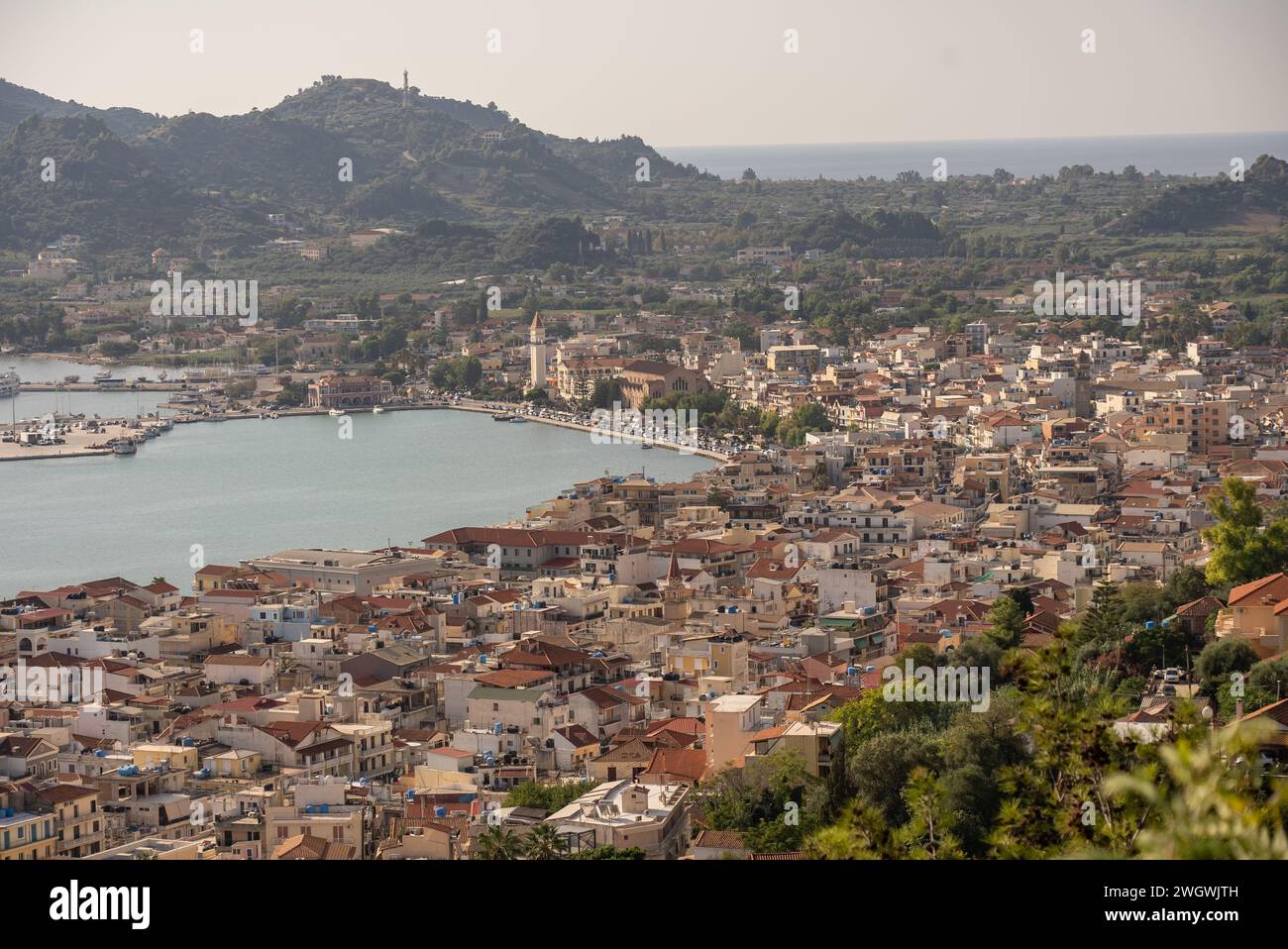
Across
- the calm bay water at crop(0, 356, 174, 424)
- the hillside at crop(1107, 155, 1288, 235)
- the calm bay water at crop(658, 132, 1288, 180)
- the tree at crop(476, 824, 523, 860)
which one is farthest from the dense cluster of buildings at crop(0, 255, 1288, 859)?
the calm bay water at crop(658, 132, 1288, 180)

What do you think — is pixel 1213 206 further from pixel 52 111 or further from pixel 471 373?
pixel 52 111

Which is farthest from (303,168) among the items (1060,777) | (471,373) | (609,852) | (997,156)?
(1060,777)

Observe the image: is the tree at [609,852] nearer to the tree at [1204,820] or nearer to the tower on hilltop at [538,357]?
the tree at [1204,820]

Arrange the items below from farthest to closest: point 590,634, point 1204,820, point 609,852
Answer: point 590,634 < point 609,852 < point 1204,820
